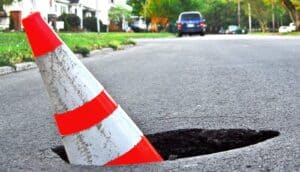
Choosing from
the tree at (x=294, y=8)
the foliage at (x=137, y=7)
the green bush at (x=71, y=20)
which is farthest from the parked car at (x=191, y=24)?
the foliage at (x=137, y=7)

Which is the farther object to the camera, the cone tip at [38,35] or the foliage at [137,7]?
the foliage at [137,7]

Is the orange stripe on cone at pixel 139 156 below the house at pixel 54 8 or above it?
below

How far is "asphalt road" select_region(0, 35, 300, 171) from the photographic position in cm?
349

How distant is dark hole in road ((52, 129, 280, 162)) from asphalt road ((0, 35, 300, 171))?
150 mm

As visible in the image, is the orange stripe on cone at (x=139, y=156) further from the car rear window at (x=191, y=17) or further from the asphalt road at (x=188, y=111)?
the car rear window at (x=191, y=17)

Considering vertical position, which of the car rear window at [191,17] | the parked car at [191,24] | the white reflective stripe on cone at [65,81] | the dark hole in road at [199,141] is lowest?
the dark hole in road at [199,141]

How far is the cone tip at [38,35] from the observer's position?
3553 mm

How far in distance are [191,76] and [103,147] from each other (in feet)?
19.1

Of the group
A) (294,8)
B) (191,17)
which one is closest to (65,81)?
(191,17)

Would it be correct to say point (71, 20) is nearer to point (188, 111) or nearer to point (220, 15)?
point (188, 111)

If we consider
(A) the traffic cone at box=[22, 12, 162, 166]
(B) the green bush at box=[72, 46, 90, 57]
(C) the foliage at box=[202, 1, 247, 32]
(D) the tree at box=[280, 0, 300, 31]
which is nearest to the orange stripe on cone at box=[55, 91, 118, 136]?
(A) the traffic cone at box=[22, 12, 162, 166]

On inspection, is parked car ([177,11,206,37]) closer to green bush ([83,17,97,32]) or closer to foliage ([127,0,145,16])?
green bush ([83,17,97,32])

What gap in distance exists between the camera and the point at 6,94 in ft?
26.2

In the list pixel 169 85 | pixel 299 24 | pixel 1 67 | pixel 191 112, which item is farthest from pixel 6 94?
pixel 299 24
